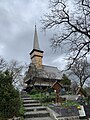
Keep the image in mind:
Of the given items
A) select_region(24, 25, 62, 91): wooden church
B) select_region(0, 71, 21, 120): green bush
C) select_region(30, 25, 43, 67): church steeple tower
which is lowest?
select_region(0, 71, 21, 120): green bush

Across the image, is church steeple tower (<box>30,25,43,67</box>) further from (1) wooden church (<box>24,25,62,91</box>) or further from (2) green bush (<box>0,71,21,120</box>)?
(2) green bush (<box>0,71,21,120</box>)

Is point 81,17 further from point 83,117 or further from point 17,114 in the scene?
point 17,114

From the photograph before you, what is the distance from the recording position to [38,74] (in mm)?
34312

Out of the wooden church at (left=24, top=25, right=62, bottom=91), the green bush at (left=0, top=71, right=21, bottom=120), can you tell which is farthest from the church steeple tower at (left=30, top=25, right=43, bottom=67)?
the green bush at (left=0, top=71, right=21, bottom=120)

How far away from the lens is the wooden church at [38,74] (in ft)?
112

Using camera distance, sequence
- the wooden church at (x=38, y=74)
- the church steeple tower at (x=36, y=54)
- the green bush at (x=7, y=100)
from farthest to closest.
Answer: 1. the church steeple tower at (x=36, y=54)
2. the wooden church at (x=38, y=74)
3. the green bush at (x=7, y=100)

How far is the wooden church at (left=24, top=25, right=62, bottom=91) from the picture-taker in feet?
112

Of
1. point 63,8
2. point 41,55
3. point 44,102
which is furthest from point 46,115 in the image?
point 41,55

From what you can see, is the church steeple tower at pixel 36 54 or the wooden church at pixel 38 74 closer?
the wooden church at pixel 38 74

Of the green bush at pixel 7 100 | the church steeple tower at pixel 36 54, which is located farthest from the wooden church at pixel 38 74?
the green bush at pixel 7 100

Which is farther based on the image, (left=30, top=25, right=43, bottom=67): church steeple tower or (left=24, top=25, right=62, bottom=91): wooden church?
(left=30, top=25, right=43, bottom=67): church steeple tower

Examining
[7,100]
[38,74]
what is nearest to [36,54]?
[38,74]

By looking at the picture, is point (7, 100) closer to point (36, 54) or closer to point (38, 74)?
point (38, 74)

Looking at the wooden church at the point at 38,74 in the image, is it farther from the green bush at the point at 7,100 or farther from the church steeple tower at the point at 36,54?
the green bush at the point at 7,100
